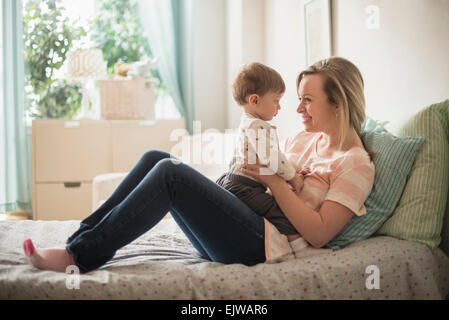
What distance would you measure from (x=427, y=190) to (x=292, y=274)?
1.65ft

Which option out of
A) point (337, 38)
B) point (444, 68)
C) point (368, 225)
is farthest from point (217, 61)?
point (368, 225)

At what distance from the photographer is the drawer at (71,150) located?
3.19m

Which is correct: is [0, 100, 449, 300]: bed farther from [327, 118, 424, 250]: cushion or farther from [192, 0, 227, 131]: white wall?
[192, 0, 227, 131]: white wall

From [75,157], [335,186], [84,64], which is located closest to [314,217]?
[335,186]

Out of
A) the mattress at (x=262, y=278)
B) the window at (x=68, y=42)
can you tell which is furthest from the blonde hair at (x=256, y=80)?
the window at (x=68, y=42)

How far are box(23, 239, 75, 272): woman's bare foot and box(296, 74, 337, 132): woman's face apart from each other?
0.87m

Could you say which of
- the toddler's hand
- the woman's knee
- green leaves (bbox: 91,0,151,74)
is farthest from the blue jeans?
green leaves (bbox: 91,0,151,74)

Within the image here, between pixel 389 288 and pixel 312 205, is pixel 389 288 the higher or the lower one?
the lower one

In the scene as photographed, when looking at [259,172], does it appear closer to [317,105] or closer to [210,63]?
[317,105]

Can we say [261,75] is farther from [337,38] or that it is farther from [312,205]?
[337,38]

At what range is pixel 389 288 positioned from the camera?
1.20 metres

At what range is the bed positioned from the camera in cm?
110

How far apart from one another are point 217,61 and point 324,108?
258cm

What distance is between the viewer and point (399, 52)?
170 cm
